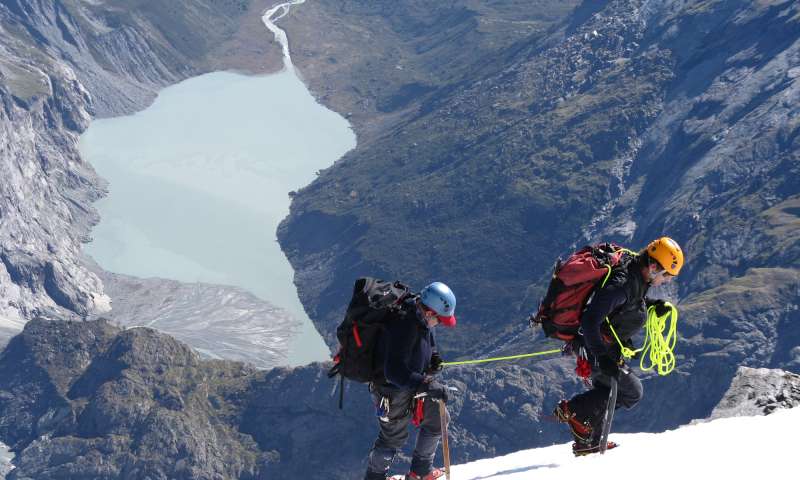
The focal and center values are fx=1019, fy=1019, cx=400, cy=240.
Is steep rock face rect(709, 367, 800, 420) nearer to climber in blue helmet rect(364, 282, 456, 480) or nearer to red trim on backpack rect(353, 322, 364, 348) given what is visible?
climber in blue helmet rect(364, 282, 456, 480)

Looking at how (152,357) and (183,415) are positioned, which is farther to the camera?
(152,357)

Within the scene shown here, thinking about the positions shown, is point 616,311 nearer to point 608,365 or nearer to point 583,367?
point 608,365

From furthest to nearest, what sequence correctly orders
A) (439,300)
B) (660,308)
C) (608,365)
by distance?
(660,308) < (608,365) < (439,300)

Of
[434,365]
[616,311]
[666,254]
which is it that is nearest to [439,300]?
[434,365]

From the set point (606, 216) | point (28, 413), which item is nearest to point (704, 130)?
point (606, 216)

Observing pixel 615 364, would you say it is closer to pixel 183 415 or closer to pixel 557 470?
pixel 557 470

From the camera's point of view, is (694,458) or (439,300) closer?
(694,458)
